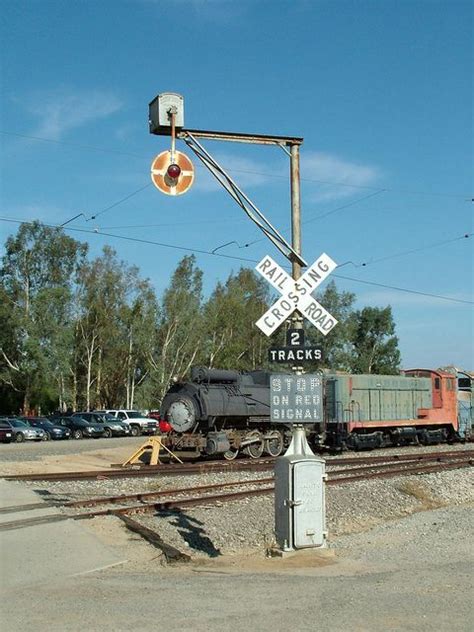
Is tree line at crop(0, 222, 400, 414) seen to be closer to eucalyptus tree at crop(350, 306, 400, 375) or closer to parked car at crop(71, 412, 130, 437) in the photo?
parked car at crop(71, 412, 130, 437)

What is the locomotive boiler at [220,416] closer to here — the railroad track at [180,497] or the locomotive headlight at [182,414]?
the locomotive headlight at [182,414]

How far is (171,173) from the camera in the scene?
31.0ft

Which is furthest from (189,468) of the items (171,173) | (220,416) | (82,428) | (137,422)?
(137,422)

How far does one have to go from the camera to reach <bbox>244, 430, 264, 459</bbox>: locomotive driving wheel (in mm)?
27500

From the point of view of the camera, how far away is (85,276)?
6469cm

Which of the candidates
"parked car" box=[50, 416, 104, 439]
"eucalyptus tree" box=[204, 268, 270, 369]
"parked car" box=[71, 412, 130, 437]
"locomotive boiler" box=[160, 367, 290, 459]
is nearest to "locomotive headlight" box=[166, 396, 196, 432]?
"locomotive boiler" box=[160, 367, 290, 459]

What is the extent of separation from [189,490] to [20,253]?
49.8 m

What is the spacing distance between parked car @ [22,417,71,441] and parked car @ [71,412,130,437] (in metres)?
2.25

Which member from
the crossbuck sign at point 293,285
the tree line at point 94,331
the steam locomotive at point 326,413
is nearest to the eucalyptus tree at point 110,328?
the tree line at point 94,331

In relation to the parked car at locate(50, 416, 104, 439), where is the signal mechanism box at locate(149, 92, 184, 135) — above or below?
above

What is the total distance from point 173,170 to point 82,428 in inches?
1567

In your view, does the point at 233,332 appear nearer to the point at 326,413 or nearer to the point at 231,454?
the point at 326,413

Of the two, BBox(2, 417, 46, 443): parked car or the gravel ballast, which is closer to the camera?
the gravel ballast

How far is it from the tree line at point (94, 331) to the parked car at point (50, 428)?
1306 centimetres
